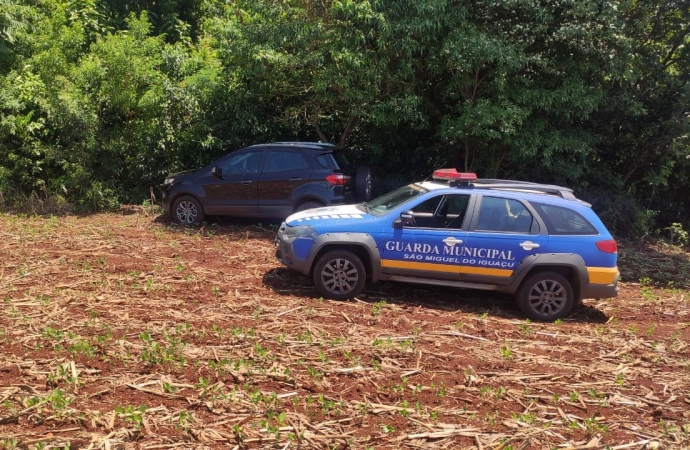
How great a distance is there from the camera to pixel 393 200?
820 cm

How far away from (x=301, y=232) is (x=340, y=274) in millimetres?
718

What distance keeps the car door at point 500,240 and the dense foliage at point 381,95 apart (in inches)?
162

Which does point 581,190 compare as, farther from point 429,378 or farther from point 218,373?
point 218,373

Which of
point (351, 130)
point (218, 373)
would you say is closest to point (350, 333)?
point (218, 373)

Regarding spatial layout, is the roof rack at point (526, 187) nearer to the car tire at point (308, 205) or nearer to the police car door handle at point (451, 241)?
the police car door handle at point (451, 241)

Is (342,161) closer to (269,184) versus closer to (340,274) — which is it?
(269,184)

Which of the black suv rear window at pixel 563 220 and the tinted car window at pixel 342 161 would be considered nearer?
the black suv rear window at pixel 563 220

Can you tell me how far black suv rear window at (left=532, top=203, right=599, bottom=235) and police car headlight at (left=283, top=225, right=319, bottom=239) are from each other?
2737 millimetres

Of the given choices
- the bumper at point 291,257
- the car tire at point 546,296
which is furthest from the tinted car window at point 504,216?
the bumper at point 291,257

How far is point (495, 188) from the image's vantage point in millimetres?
7848

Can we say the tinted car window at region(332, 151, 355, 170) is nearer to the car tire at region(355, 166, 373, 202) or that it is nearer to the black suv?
the black suv

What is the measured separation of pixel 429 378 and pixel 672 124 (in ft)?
33.1

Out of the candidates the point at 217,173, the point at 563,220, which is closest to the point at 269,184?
the point at 217,173

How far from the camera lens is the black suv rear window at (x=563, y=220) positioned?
7.46 meters
